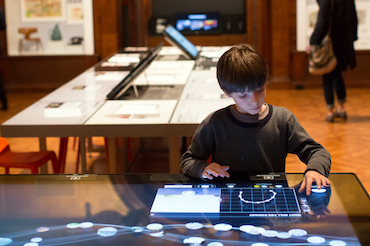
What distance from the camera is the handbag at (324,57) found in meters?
6.20

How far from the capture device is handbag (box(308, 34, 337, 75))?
620 cm

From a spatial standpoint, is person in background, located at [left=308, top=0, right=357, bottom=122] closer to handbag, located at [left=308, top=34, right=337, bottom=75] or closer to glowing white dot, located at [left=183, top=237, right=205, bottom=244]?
handbag, located at [left=308, top=34, right=337, bottom=75]

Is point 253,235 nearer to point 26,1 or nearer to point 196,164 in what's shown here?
point 196,164

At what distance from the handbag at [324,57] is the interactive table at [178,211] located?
4.69 m

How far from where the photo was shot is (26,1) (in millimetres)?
9148

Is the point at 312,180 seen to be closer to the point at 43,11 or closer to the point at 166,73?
the point at 166,73

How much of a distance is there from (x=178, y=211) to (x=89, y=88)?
10.2 feet

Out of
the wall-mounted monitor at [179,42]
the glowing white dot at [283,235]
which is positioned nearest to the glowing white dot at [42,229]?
the glowing white dot at [283,235]

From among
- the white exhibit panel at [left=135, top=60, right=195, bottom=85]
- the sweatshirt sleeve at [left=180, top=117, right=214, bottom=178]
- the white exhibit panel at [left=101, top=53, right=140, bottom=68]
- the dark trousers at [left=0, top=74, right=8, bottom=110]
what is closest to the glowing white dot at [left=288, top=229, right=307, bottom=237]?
the sweatshirt sleeve at [left=180, top=117, right=214, bottom=178]

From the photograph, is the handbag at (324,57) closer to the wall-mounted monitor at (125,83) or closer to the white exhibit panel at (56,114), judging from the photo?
the wall-mounted monitor at (125,83)

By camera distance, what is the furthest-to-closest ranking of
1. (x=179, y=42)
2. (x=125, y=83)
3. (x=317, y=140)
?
(x=179, y=42) → (x=317, y=140) → (x=125, y=83)

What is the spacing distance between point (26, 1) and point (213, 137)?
26.3 feet

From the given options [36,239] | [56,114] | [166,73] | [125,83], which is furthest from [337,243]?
[166,73]

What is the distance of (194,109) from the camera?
3502 millimetres
